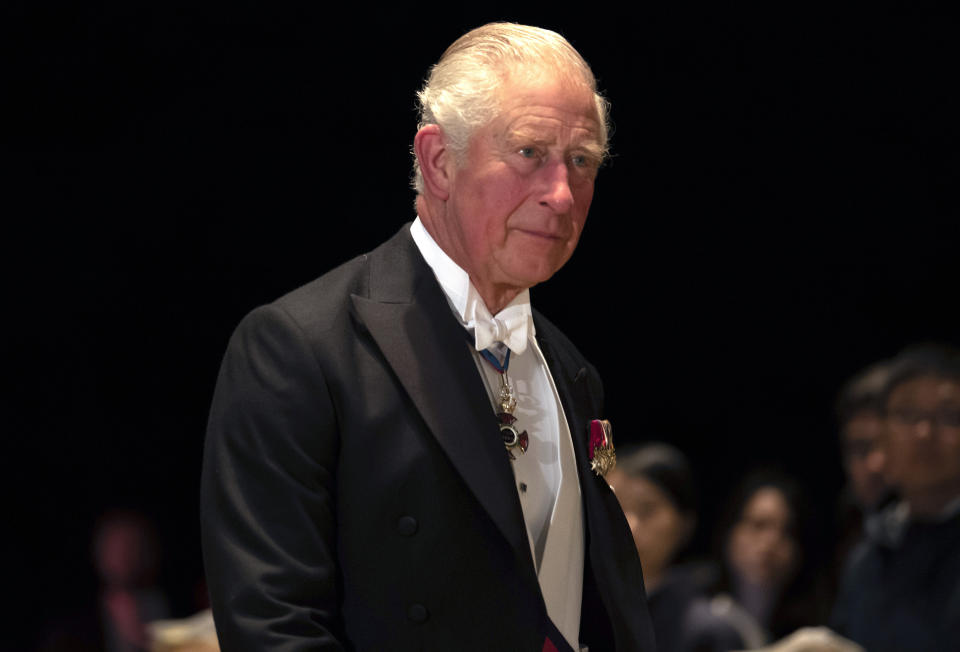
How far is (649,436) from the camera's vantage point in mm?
7145

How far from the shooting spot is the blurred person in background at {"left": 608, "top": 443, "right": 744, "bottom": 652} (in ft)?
13.0

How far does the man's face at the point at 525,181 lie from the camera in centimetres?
172

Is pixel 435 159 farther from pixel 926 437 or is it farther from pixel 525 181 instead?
pixel 926 437

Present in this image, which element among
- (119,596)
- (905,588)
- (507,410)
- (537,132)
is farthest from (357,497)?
(119,596)

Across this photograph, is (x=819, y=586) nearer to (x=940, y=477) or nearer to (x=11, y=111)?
(x=940, y=477)

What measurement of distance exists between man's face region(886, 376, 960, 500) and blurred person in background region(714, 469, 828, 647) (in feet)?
4.01

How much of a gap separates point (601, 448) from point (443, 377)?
29 cm

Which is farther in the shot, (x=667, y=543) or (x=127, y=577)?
(x=127, y=577)

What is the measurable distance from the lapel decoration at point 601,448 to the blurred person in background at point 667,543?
2.08m

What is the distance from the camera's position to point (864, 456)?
17.6 ft

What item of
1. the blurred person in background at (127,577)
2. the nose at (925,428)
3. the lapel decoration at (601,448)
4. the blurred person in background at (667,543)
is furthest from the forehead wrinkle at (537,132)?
the blurred person in background at (127,577)

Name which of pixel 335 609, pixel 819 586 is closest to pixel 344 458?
pixel 335 609

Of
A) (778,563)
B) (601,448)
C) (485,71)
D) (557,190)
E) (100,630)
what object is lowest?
(778,563)

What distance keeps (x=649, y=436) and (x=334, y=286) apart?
5499 mm
